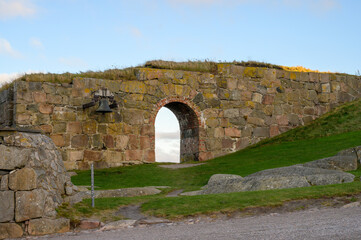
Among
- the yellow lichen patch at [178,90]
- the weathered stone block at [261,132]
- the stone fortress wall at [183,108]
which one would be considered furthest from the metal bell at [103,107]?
the weathered stone block at [261,132]

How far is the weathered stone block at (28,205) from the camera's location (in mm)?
8953

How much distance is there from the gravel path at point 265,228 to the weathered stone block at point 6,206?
0.98 meters

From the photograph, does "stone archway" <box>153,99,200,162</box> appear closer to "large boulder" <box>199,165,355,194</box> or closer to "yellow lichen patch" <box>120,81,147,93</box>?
"yellow lichen patch" <box>120,81,147,93</box>

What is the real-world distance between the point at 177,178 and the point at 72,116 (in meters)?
5.63

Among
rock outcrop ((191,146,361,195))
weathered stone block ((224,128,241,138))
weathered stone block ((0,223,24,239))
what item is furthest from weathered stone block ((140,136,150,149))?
weathered stone block ((0,223,24,239))

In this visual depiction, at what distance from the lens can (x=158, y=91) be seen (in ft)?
71.3

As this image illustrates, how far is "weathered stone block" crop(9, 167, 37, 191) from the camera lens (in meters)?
9.03

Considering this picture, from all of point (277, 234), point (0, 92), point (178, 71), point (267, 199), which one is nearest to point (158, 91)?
point (178, 71)

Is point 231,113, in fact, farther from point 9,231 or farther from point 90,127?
point 9,231

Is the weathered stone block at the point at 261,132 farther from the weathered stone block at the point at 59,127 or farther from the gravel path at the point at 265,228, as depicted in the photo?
the gravel path at the point at 265,228

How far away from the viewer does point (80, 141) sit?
20016 millimetres

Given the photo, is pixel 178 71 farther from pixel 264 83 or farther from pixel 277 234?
pixel 277 234

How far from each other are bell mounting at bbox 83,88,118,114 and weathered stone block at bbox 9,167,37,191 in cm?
1072

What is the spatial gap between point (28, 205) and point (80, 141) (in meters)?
11.1
